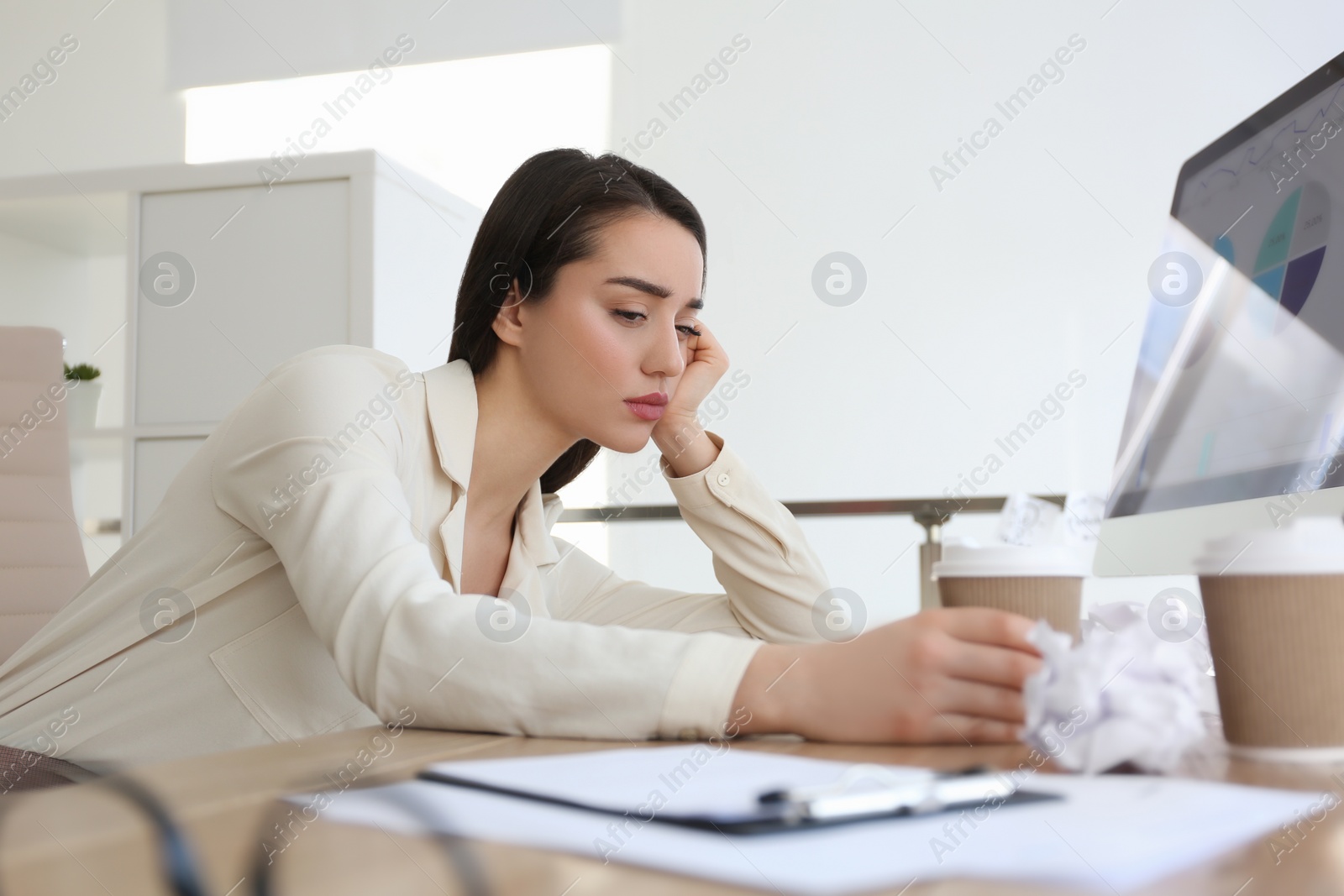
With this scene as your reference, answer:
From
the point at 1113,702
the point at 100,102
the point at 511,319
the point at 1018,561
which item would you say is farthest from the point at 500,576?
the point at 100,102

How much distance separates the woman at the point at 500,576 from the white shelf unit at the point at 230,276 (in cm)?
107

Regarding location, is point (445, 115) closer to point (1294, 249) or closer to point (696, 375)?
point (696, 375)

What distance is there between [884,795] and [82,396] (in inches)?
108

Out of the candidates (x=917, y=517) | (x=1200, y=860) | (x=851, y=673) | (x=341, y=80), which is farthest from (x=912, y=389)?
(x=1200, y=860)

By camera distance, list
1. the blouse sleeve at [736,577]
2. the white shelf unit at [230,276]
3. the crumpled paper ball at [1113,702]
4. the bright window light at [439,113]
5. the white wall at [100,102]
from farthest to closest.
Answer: the white wall at [100,102], the bright window light at [439,113], the white shelf unit at [230,276], the blouse sleeve at [736,577], the crumpled paper ball at [1113,702]

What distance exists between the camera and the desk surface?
0.99ft

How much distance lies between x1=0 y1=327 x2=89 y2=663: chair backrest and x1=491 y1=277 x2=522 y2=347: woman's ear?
725mm

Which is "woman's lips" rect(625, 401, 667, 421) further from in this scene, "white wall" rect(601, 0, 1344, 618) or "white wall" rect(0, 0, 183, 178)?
"white wall" rect(0, 0, 183, 178)

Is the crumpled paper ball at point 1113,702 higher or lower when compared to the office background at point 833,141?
lower

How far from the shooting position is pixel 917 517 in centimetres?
191

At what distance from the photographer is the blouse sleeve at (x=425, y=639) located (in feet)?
2.05

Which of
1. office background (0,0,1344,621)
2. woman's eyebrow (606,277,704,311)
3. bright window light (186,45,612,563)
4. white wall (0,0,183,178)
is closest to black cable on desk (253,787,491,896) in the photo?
woman's eyebrow (606,277,704,311)

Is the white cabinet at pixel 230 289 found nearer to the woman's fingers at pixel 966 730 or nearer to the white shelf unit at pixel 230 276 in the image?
the white shelf unit at pixel 230 276

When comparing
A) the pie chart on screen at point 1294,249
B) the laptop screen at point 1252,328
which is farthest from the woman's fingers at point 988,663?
the pie chart on screen at point 1294,249
